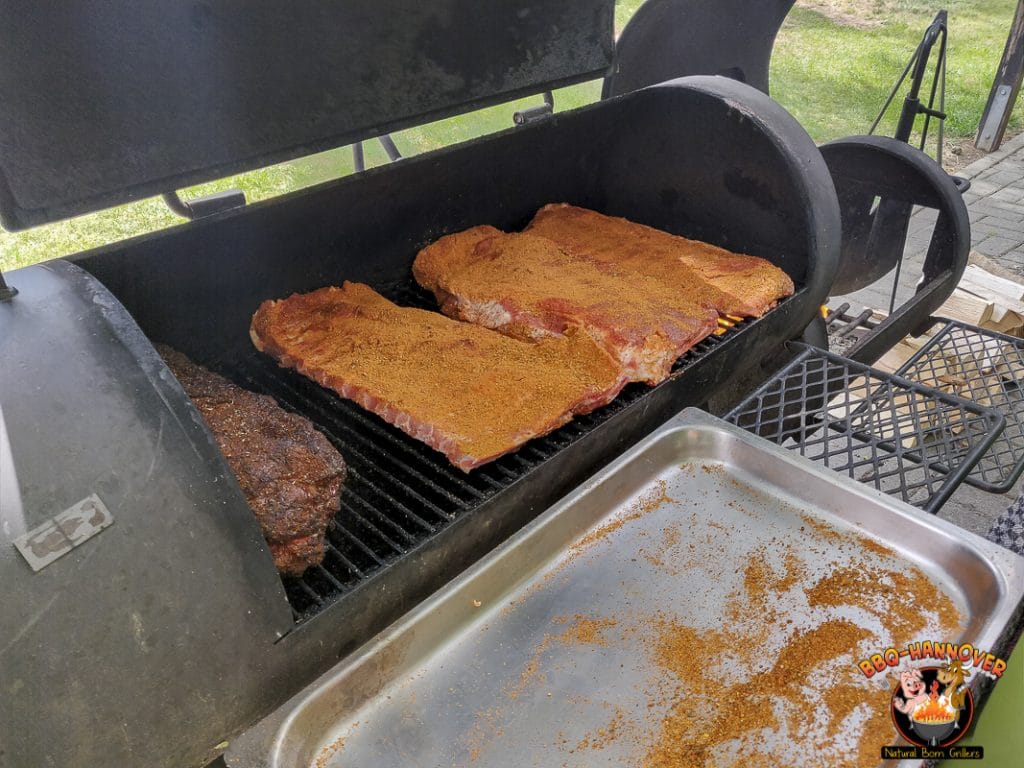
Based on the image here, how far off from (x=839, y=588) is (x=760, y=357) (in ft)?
4.37

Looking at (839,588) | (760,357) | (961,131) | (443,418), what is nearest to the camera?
(839,588)

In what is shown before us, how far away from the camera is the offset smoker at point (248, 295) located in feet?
4.38

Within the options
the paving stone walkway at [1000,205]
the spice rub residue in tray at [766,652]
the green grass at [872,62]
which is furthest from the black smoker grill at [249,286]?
the green grass at [872,62]

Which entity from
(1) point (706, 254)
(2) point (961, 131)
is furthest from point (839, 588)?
(2) point (961, 131)

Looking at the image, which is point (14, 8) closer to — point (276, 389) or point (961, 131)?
point (276, 389)

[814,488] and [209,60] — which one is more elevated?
[209,60]

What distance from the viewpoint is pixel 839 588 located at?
1750mm

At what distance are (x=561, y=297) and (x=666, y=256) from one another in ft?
1.98

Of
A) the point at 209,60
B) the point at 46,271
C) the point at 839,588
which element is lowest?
the point at 839,588

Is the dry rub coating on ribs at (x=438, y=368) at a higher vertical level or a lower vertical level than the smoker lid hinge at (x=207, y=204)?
lower

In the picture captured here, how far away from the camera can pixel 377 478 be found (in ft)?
7.29

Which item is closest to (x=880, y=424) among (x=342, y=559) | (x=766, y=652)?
(x=766, y=652)

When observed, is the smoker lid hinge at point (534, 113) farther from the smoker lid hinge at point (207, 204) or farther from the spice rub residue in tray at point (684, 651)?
the spice rub residue in tray at point (684, 651)

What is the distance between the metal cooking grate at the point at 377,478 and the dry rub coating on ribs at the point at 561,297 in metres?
0.11
